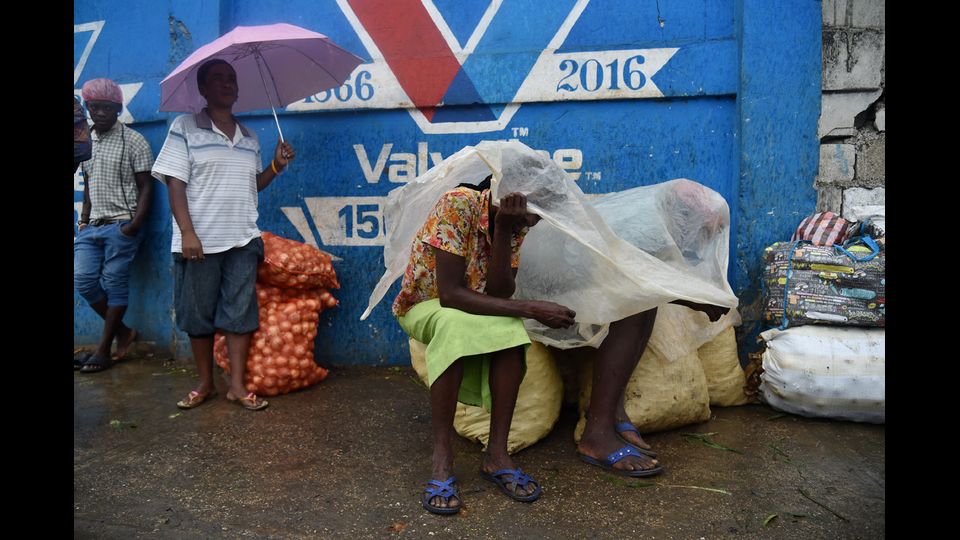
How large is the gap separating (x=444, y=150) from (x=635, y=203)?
1.44m

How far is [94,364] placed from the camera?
14.0ft

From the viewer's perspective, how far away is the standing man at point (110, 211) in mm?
4188

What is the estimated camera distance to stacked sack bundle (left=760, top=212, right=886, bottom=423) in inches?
119

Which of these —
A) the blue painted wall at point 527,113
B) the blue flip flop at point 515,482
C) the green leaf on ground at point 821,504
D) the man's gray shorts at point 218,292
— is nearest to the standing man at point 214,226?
the man's gray shorts at point 218,292

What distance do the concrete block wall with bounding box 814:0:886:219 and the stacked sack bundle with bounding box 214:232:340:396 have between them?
9.19 feet

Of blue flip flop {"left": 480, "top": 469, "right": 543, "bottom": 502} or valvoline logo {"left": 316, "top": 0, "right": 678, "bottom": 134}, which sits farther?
valvoline logo {"left": 316, "top": 0, "right": 678, "bottom": 134}

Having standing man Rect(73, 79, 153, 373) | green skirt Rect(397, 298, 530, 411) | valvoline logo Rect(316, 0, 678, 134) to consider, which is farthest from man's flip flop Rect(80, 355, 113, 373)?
green skirt Rect(397, 298, 530, 411)

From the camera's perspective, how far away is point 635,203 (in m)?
2.94

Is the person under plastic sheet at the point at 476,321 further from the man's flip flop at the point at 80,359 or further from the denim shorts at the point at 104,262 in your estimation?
the man's flip flop at the point at 80,359

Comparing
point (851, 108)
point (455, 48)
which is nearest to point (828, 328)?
point (851, 108)

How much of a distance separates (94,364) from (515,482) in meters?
3.13

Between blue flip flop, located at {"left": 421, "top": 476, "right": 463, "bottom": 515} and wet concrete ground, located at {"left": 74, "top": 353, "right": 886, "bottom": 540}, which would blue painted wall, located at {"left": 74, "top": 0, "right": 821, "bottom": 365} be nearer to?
wet concrete ground, located at {"left": 74, "top": 353, "right": 886, "bottom": 540}

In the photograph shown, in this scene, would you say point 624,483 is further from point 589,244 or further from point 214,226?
point 214,226

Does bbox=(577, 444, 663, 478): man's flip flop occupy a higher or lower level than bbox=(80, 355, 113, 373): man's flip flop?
lower
